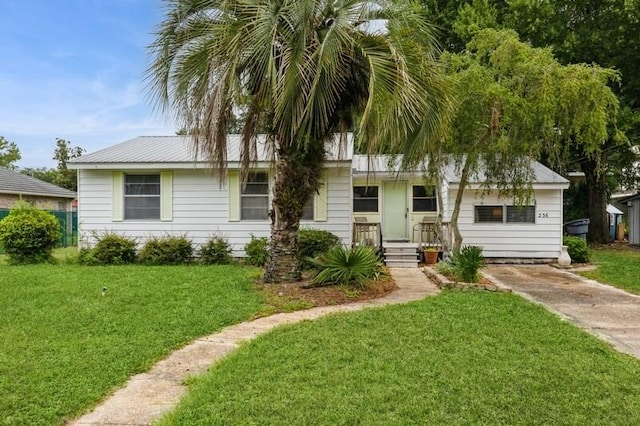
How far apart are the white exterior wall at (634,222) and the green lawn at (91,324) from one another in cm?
1869

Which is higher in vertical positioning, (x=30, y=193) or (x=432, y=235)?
(x=30, y=193)

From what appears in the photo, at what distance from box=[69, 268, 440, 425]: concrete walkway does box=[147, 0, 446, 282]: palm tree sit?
216 cm

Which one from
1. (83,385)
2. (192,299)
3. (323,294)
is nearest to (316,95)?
(323,294)

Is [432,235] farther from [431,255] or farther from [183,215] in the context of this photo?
[183,215]

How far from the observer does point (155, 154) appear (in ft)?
41.2

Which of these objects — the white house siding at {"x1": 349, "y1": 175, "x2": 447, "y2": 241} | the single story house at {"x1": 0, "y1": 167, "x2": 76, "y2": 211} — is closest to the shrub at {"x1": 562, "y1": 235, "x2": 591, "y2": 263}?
the white house siding at {"x1": 349, "y1": 175, "x2": 447, "y2": 241}

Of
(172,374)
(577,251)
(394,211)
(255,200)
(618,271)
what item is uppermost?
(255,200)

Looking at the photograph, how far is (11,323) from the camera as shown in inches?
220

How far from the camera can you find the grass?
3.13m

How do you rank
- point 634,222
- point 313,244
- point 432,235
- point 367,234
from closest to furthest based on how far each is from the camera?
1. point 313,244
2. point 367,234
3. point 432,235
4. point 634,222

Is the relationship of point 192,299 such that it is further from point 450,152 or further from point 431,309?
point 450,152

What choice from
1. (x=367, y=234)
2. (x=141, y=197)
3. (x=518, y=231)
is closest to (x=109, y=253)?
(x=141, y=197)

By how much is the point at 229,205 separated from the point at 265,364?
830 centimetres

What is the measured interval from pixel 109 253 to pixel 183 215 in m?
2.06
